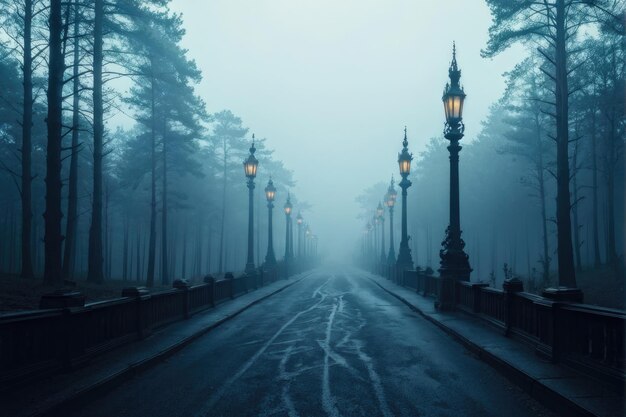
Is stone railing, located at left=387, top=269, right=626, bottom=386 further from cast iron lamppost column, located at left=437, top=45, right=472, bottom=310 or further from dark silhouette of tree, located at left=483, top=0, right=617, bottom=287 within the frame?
dark silhouette of tree, located at left=483, top=0, right=617, bottom=287

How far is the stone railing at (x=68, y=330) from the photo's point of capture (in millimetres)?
6559

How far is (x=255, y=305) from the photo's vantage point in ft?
64.6

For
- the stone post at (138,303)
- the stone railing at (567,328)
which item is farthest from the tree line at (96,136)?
the stone railing at (567,328)

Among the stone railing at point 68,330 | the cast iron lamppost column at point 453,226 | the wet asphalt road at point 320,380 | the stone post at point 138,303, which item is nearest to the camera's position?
the wet asphalt road at point 320,380

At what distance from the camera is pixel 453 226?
15531 millimetres

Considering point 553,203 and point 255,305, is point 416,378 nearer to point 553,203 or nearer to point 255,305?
point 255,305

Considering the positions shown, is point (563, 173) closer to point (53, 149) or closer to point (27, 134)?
point (53, 149)

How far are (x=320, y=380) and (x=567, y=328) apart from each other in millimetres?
3676

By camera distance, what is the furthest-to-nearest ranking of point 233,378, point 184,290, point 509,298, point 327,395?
1. point 184,290
2. point 509,298
3. point 233,378
4. point 327,395

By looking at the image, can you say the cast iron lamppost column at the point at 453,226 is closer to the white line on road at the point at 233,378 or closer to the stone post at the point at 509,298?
Answer: the stone post at the point at 509,298

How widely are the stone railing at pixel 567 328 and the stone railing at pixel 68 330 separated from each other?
725 cm

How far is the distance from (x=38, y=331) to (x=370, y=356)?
5.48 meters

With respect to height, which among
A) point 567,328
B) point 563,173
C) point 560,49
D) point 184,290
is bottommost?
point 184,290

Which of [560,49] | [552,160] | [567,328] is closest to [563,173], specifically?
[560,49]
